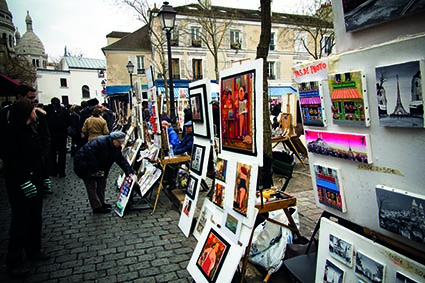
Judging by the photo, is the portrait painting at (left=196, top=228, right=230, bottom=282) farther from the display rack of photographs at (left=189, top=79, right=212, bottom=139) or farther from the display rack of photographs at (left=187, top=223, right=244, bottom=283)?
the display rack of photographs at (left=189, top=79, right=212, bottom=139)

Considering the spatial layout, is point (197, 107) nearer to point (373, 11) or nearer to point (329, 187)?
point (329, 187)

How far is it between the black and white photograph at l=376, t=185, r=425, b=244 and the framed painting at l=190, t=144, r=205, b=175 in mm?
2292

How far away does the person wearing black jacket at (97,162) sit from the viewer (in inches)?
178

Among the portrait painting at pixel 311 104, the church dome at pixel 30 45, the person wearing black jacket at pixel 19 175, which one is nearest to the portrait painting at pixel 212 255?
the portrait painting at pixel 311 104

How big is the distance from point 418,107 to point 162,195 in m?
4.93

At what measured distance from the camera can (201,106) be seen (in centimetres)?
348

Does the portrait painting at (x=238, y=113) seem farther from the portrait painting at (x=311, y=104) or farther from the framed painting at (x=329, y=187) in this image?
the framed painting at (x=329, y=187)

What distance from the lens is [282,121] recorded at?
7.22 meters

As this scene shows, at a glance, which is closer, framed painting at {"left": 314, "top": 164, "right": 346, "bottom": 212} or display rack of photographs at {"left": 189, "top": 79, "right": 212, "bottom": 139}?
framed painting at {"left": 314, "top": 164, "right": 346, "bottom": 212}

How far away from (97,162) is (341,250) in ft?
12.8

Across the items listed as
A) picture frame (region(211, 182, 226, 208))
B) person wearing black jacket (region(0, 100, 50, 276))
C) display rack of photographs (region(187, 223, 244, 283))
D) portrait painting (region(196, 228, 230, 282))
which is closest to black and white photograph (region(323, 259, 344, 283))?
display rack of photographs (region(187, 223, 244, 283))

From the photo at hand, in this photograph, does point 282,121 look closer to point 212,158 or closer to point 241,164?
point 212,158

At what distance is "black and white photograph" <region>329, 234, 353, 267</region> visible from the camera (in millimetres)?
1681

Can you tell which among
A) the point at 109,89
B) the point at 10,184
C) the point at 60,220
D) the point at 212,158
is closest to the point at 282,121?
the point at 212,158
